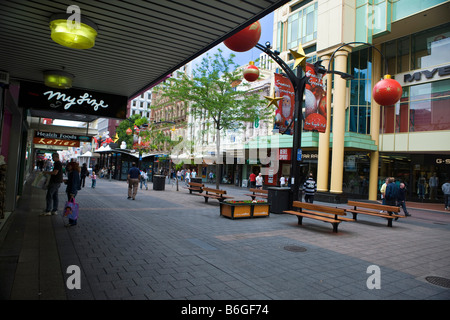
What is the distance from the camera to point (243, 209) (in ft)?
34.9

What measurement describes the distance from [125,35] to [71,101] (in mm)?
3395

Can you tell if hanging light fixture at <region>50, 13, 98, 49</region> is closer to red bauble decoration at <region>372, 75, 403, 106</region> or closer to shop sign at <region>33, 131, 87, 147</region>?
red bauble decoration at <region>372, 75, 403, 106</region>

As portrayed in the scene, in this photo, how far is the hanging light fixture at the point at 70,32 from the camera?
375 cm

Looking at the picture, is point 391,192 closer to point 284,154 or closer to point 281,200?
point 281,200

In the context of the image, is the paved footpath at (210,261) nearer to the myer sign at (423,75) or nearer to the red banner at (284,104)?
the red banner at (284,104)

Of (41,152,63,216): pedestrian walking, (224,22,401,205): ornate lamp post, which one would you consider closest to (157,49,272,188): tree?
(224,22,401,205): ornate lamp post

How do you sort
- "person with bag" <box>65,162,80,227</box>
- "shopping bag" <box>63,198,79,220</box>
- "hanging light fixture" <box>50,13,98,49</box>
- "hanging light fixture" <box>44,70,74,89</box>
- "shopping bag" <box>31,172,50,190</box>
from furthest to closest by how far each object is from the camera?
"shopping bag" <box>31,172,50,190</box> → "person with bag" <box>65,162,80,227</box> → "shopping bag" <box>63,198,79,220</box> → "hanging light fixture" <box>44,70,74,89</box> → "hanging light fixture" <box>50,13,98,49</box>

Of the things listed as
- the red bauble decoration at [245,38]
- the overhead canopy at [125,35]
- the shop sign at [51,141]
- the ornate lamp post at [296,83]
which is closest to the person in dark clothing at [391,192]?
the ornate lamp post at [296,83]

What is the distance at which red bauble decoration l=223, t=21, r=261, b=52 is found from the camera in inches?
220

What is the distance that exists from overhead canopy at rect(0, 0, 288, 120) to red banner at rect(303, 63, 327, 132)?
699cm

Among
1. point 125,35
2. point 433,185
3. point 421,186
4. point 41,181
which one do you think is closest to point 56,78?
point 125,35

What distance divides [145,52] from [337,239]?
22.6 feet

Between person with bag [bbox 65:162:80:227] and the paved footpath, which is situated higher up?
person with bag [bbox 65:162:80:227]
